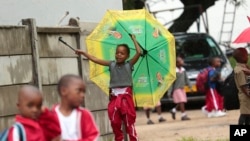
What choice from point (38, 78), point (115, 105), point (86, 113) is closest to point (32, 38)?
point (38, 78)

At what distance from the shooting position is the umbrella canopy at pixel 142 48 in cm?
1009

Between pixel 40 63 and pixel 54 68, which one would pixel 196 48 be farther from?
pixel 40 63

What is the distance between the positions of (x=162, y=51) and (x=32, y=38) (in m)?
1.77

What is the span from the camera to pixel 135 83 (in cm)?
1030

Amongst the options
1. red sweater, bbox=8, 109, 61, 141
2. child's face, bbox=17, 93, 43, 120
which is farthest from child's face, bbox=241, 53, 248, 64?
child's face, bbox=17, 93, 43, 120

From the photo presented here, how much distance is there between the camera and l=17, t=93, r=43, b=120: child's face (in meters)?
5.54

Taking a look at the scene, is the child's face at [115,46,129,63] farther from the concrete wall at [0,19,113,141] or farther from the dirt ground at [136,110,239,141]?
the dirt ground at [136,110,239,141]

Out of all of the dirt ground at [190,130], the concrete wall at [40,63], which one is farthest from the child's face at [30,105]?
the dirt ground at [190,130]

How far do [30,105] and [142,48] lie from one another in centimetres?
459

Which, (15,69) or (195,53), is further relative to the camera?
(195,53)

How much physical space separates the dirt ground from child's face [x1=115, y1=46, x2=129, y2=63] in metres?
2.69

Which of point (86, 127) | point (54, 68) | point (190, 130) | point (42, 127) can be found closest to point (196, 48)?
point (190, 130)

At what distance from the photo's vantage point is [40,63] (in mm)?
10016

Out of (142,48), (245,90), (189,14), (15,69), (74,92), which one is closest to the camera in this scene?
(74,92)
